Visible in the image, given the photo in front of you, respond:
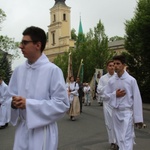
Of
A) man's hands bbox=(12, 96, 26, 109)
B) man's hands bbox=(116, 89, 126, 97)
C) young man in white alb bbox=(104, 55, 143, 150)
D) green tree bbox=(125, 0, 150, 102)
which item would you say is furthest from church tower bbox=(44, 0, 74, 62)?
man's hands bbox=(12, 96, 26, 109)

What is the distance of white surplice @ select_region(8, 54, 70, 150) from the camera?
3592mm

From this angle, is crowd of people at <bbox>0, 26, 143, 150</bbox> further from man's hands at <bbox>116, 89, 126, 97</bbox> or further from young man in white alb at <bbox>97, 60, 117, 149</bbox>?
young man in white alb at <bbox>97, 60, 117, 149</bbox>

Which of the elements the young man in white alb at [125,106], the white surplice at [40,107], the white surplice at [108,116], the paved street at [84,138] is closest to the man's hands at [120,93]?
the young man in white alb at [125,106]

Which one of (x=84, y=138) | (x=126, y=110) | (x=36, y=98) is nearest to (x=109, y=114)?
(x=84, y=138)

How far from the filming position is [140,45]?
79.3 feet

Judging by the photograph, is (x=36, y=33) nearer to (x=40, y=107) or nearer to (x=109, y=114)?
(x=40, y=107)

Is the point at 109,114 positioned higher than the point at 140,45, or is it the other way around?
the point at 140,45

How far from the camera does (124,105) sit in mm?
6836

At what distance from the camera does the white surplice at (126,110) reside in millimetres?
6592

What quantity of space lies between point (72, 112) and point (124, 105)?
29.4 ft

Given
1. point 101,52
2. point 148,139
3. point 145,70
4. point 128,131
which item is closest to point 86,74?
point 101,52

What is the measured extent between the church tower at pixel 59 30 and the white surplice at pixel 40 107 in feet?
336

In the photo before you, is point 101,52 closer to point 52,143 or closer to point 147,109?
point 147,109

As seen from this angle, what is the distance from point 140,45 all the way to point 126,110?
58.6 feet
